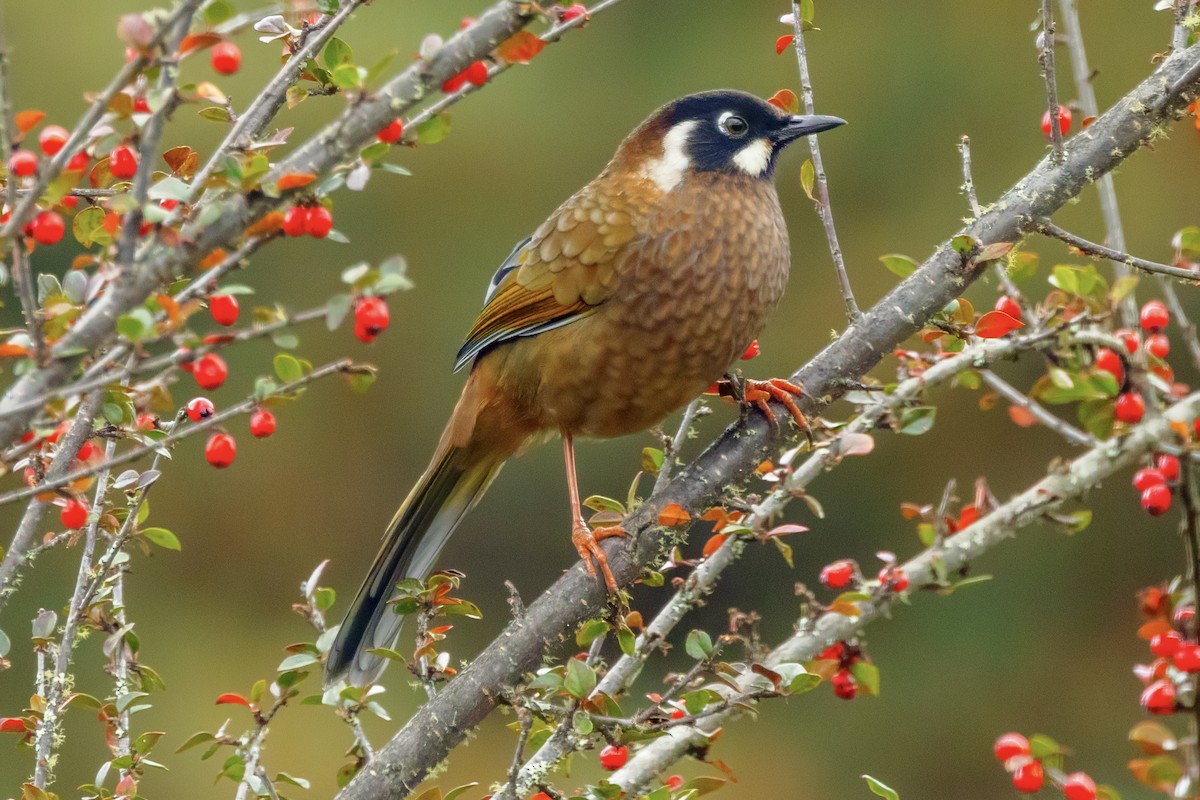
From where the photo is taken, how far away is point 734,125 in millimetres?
3270

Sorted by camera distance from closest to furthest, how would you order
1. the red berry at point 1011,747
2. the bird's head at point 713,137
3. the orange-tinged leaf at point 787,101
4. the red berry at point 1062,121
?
the red berry at point 1011,747 → the red berry at point 1062,121 → the orange-tinged leaf at point 787,101 → the bird's head at point 713,137

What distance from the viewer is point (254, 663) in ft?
21.4

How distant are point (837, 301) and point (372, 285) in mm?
5270

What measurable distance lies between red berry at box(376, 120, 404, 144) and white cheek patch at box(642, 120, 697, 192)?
1.42 metres

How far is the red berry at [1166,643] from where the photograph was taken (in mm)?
2131

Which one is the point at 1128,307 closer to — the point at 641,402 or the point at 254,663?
the point at 641,402

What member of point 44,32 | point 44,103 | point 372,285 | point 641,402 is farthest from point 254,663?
point 372,285

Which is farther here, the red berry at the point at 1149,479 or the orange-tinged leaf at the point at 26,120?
the red berry at the point at 1149,479

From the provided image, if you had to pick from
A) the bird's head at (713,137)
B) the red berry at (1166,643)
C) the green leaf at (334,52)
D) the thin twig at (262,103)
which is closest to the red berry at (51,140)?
the thin twig at (262,103)

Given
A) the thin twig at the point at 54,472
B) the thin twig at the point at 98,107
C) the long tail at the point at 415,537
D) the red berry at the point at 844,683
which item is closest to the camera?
the thin twig at the point at 98,107

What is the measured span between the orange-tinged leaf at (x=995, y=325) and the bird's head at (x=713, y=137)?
95 cm

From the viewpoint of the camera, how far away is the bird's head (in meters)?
3.19

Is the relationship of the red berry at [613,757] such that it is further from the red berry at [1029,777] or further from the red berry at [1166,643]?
the red berry at [1166,643]

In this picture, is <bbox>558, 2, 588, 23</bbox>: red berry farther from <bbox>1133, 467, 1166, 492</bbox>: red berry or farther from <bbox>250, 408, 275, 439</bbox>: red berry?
<bbox>1133, 467, 1166, 492</bbox>: red berry
